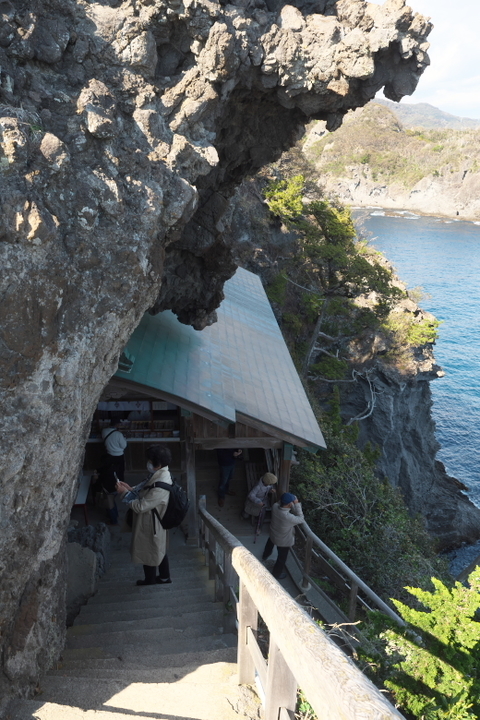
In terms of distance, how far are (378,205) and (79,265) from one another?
92.6 metres

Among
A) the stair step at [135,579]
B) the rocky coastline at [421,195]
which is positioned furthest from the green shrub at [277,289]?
the rocky coastline at [421,195]

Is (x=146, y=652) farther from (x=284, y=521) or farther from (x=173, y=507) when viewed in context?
(x=284, y=521)

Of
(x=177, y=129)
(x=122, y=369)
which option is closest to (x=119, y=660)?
(x=122, y=369)

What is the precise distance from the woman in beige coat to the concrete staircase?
50 centimetres

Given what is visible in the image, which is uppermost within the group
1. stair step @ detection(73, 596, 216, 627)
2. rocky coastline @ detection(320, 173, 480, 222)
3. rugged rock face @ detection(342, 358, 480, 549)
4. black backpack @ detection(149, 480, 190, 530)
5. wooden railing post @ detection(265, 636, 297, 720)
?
rocky coastline @ detection(320, 173, 480, 222)

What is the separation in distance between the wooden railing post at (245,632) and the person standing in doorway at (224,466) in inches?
252

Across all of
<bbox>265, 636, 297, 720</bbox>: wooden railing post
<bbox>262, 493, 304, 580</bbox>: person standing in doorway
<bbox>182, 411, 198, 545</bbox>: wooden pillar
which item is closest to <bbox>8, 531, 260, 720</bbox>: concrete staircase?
<bbox>265, 636, 297, 720</bbox>: wooden railing post

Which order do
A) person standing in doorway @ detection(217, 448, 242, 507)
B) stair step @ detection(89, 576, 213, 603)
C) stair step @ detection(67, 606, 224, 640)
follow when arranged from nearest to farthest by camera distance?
stair step @ detection(67, 606, 224, 640) < stair step @ detection(89, 576, 213, 603) < person standing in doorway @ detection(217, 448, 242, 507)

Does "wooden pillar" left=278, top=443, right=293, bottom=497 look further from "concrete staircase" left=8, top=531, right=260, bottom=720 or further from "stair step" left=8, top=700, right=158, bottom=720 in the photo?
"stair step" left=8, top=700, right=158, bottom=720

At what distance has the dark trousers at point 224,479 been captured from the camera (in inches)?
379

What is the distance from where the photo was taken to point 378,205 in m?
88.8

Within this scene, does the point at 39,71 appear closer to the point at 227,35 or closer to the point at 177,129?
the point at 177,129

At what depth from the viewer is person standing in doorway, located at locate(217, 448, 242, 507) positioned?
376 inches

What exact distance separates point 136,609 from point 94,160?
4521 mm
